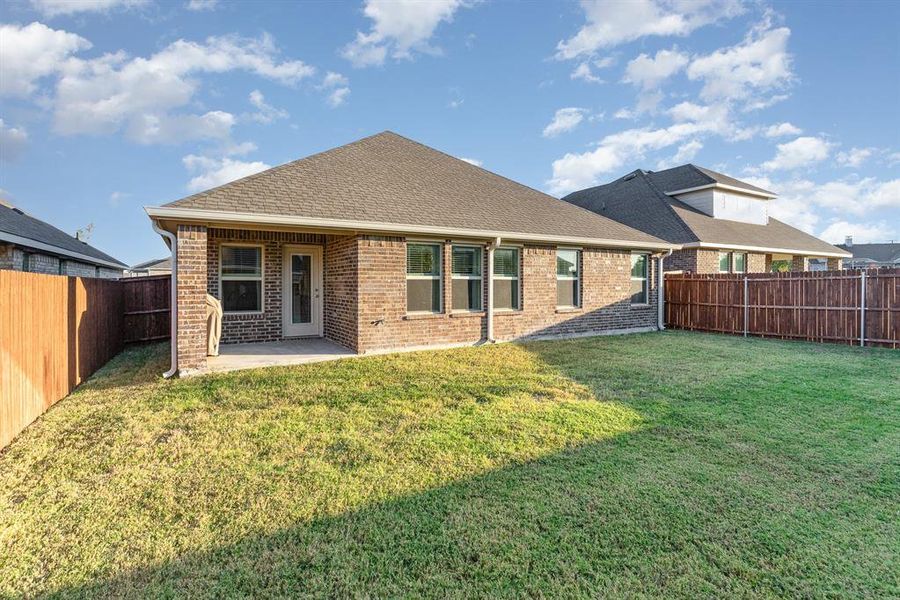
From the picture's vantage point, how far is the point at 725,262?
1788 centimetres

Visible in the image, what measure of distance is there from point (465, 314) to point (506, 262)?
1790 millimetres

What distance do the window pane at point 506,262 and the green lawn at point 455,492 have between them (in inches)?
181

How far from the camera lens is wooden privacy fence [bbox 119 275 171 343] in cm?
1139

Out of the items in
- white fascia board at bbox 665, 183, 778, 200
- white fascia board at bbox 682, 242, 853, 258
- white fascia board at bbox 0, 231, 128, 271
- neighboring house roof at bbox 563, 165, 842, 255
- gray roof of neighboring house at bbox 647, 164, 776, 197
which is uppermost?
gray roof of neighboring house at bbox 647, 164, 776, 197

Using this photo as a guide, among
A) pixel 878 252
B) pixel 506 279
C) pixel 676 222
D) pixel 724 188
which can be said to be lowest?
pixel 506 279

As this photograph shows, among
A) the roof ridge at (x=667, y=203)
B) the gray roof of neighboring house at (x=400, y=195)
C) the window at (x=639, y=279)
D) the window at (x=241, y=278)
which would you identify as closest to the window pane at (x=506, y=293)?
the gray roof of neighboring house at (x=400, y=195)

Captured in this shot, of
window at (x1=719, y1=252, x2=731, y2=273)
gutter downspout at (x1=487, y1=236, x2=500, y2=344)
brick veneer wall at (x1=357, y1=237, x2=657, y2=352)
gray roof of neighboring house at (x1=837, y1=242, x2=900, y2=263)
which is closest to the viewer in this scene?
brick veneer wall at (x1=357, y1=237, x2=657, y2=352)

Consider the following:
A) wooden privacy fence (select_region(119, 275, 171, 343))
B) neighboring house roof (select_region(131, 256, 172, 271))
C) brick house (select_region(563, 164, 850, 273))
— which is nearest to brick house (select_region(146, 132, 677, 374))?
wooden privacy fence (select_region(119, 275, 171, 343))

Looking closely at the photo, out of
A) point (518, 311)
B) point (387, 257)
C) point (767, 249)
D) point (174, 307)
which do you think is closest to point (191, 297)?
point (174, 307)

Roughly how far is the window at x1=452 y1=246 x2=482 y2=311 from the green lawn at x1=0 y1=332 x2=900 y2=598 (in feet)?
12.9

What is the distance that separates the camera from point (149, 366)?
8.18m

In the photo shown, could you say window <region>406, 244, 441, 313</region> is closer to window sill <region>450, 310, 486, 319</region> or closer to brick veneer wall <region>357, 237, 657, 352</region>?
brick veneer wall <region>357, 237, 657, 352</region>

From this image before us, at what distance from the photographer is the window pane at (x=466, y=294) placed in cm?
1012

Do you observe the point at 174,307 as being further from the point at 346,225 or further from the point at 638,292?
the point at 638,292
